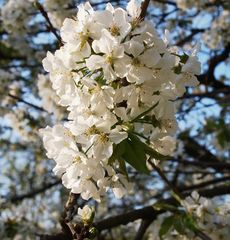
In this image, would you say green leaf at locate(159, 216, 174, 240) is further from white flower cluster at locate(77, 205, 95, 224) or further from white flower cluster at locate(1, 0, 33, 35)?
white flower cluster at locate(1, 0, 33, 35)

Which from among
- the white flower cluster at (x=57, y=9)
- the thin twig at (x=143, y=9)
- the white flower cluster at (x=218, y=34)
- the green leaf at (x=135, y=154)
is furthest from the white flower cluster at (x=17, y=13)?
the green leaf at (x=135, y=154)

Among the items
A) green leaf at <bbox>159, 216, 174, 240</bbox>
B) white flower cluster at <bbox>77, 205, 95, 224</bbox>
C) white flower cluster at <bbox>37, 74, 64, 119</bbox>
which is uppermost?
white flower cluster at <bbox>77, 205, 95, 224</bbox>

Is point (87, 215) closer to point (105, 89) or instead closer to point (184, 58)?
point (105, 89)

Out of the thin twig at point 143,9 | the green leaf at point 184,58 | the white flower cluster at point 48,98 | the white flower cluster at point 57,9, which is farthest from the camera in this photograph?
the white flower cluster at point 57,9

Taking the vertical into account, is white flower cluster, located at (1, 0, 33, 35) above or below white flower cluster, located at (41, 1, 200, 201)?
below

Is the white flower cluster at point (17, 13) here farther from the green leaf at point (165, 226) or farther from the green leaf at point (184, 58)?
the green leaf at point (184, 58)

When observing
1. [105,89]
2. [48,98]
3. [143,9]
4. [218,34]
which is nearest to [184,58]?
[143,9]

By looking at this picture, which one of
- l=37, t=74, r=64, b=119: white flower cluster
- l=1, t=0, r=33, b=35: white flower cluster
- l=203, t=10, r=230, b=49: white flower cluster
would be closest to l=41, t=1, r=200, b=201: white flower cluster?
l=37, t=74, r=64, b=119: white flower cluster
